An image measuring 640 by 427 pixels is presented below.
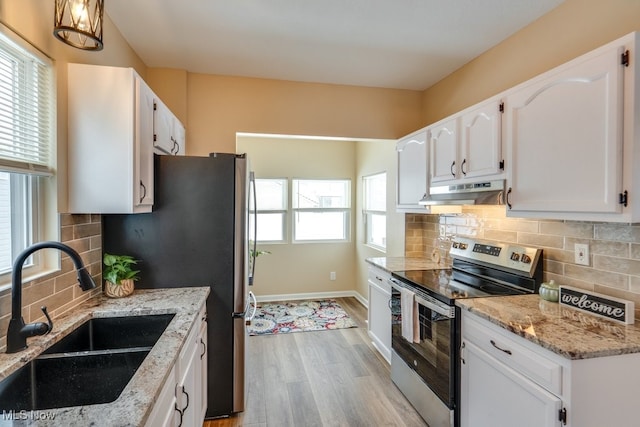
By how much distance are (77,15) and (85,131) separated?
56 centimetres

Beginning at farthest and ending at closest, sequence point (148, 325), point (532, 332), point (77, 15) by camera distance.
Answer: point (148, 325)
point (532, 332)
point (77, 15)

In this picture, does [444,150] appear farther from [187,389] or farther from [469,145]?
[187,389]

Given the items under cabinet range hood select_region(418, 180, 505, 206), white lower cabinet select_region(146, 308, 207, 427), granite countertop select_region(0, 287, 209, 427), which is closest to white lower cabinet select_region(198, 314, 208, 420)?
white lower cabinet select_region(146, 308, 207, 427)

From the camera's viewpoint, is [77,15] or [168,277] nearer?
[77,15]

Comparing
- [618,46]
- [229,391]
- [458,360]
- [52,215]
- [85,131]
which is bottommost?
[229,391]

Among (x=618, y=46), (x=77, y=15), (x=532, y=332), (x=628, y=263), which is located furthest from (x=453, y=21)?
(x=77, y=15)

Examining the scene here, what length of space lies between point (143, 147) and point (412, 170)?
2.15 metres

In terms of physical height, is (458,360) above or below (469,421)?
above

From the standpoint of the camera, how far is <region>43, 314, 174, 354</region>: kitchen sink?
5.32 feet

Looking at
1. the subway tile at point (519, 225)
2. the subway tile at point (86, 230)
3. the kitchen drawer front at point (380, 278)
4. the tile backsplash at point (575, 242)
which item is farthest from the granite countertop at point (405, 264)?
the subway tile at point (86, 230)

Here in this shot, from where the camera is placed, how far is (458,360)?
6.27 ft

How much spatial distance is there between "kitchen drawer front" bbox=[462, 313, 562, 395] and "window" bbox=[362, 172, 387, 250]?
95.7 inches

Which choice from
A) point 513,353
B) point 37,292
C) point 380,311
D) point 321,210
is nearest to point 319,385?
point 380,311

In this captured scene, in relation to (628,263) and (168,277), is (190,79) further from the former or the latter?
(628,263)
